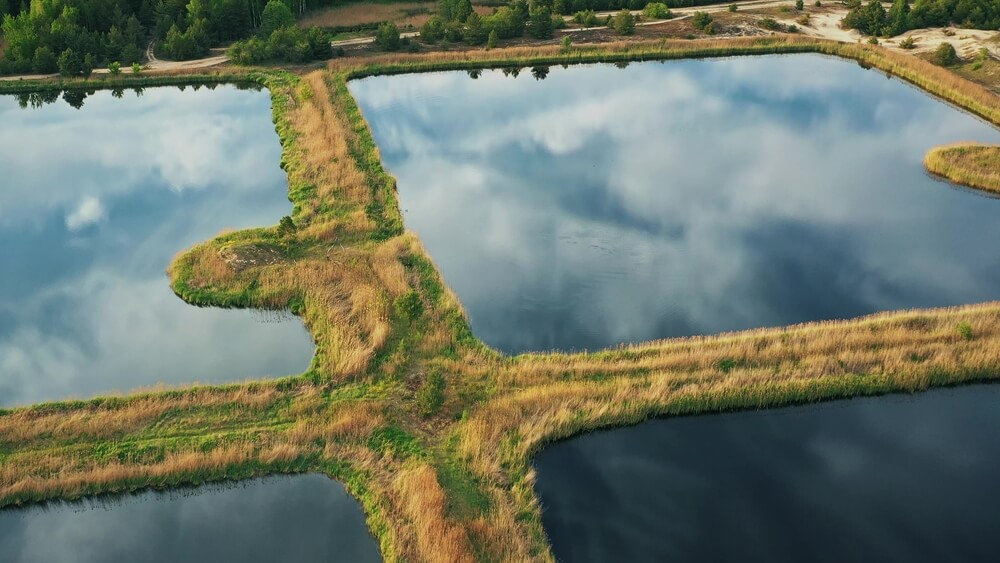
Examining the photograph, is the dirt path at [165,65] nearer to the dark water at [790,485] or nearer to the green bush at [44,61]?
the green bush at [44,61]

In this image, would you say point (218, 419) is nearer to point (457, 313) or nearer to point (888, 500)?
point (457, 313)

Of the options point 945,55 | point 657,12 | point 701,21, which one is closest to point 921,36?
point 945,55

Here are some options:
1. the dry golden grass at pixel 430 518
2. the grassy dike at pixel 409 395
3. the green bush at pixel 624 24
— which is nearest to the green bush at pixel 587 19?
the green bush at pixel 624 24

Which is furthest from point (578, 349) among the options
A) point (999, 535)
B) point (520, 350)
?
point (999, 535)

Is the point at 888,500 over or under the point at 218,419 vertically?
under

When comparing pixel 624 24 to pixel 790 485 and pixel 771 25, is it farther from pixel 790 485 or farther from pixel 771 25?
pixel 790 485

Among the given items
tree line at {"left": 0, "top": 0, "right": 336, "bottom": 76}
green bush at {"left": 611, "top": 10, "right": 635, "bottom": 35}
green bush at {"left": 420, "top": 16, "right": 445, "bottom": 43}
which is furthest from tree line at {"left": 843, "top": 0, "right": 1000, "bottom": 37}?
tree line at {"left": 0, "top": 0, "right": 336, "bottom": 76}

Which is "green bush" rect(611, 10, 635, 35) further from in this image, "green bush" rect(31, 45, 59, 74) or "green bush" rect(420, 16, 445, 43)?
"green bush" rect(31, 45, 59, 74)
